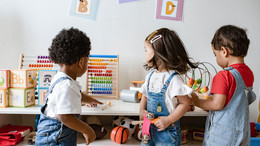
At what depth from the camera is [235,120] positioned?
1108mm

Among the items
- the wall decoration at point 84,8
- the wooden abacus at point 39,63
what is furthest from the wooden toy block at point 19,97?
the wall decoration at point 84,8

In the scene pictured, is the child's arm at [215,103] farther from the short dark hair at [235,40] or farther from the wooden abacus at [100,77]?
the wooden abacus at [100,77]

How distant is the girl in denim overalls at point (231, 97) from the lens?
43.3 inches

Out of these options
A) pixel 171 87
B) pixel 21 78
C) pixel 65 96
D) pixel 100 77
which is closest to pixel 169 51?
pixel 171 87

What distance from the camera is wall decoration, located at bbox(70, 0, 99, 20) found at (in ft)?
6.10

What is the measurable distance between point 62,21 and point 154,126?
1307 millimetres

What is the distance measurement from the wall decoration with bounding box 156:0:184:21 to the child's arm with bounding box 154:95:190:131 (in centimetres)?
102

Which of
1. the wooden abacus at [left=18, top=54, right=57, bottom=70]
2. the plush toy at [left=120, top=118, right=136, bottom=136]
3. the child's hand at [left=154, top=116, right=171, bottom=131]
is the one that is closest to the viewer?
the child's hand at [left=154, top=116, right=171, bottom=131]

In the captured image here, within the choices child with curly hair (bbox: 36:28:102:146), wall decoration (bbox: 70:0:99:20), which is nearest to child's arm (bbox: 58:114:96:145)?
child with curly hair (bbox: 36:28:102:146)

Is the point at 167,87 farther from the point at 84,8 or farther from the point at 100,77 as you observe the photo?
the point at 84,8

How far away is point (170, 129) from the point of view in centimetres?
111

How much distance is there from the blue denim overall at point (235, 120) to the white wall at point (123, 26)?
2.66 ft

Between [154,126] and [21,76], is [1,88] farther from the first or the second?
[154,126]

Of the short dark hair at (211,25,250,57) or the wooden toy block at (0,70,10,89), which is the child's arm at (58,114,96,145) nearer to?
the wooden toy block at (0,70,10,89)
